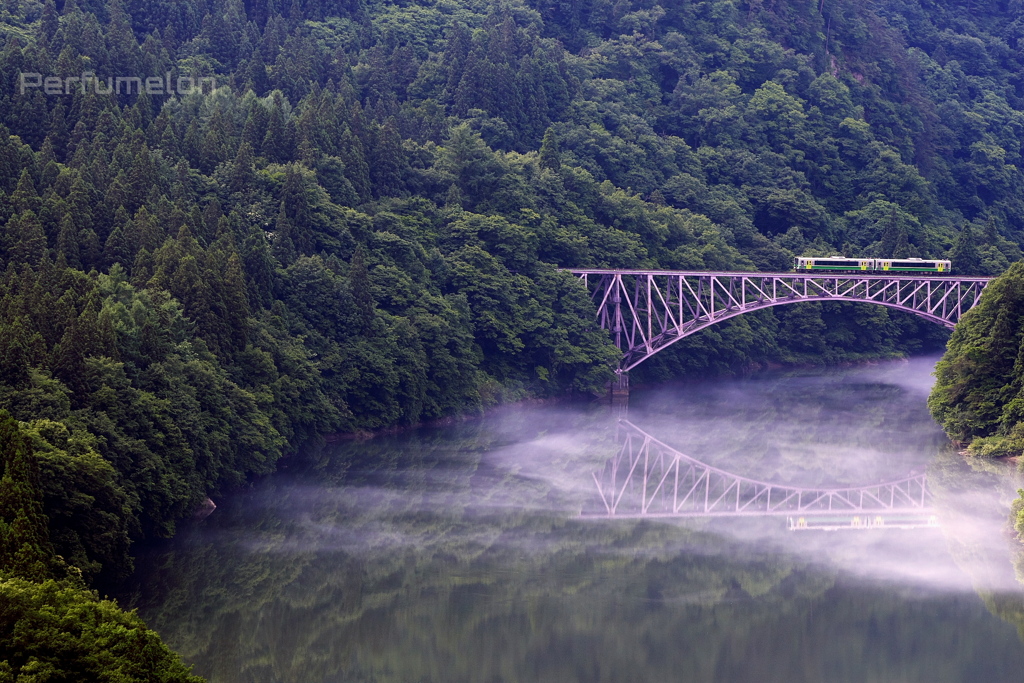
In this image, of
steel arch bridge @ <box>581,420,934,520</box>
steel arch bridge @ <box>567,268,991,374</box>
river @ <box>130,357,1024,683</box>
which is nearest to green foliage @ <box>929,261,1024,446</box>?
river @ <box>130,357,1024,683</box>

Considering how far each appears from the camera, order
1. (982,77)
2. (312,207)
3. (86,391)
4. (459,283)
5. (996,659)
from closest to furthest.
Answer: (996,659) → (86,391) → (312,207) → (459,283) → (982,77)

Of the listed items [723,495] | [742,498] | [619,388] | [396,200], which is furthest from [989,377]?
[396,200]

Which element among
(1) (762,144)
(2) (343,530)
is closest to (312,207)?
(2) (343,530)

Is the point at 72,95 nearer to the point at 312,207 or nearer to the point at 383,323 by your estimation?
the point at 312,207

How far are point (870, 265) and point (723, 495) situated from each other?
3365 centimetres

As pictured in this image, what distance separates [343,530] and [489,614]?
10.5 m

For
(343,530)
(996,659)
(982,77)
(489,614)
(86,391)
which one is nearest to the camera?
(996,659)

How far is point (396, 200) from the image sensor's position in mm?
80625

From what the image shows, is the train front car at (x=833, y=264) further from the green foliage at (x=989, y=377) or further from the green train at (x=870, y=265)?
the green foliage at (x=989, y=377)

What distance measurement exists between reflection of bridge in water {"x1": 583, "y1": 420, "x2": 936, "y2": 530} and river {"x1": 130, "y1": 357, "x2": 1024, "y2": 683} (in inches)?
33.8

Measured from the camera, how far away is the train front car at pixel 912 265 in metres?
84.6

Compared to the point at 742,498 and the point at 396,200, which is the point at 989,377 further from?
the point at 396,200

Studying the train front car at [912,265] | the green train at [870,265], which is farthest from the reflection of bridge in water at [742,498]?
the train front car at [912,265]

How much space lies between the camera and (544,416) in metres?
76.9
